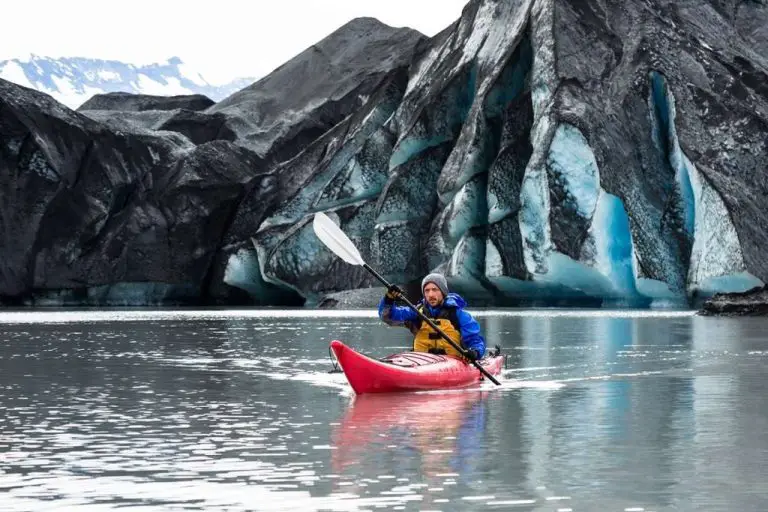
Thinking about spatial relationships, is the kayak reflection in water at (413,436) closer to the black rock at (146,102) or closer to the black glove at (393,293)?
the black glove at (393,293)

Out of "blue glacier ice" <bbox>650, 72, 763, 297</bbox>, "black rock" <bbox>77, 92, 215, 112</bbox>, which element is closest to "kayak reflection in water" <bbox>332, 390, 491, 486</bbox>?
"blue glacier ice" <bbox>650, 72, 763, 297</bbox>

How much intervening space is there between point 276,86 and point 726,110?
38.9 metres

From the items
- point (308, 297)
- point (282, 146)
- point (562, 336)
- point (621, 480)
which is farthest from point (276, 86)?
point (621, 480)

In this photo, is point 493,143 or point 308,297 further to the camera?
point 308,297

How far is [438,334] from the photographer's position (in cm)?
1480

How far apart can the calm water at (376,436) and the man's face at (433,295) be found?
110 centimetres

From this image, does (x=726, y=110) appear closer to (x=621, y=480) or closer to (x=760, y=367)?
(x=760, y=367)

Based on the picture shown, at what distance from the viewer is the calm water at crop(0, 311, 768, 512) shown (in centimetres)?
723

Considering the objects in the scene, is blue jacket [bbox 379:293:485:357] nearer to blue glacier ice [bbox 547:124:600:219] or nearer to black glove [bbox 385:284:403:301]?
black glove [bbox 385:284:403:301]

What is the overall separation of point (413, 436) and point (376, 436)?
0.97ft

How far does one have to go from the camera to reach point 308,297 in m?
58.0

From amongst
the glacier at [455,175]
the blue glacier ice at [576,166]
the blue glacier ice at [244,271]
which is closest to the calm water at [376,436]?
the blue glacier ice at [576,166]

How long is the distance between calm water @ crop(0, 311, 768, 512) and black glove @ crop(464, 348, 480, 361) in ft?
1.30

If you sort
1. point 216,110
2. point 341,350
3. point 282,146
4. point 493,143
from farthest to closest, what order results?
point 216,110 < point 282,146 < point 493,143 < point 341,350
